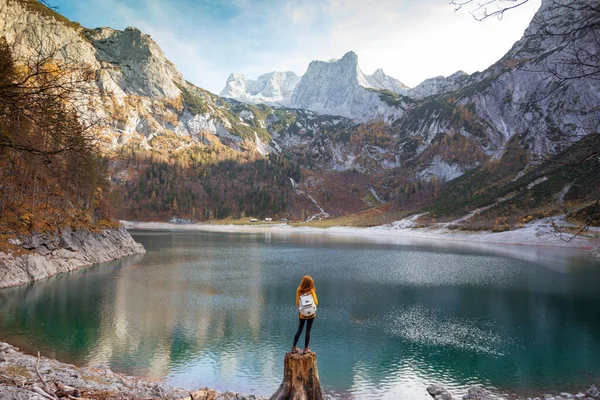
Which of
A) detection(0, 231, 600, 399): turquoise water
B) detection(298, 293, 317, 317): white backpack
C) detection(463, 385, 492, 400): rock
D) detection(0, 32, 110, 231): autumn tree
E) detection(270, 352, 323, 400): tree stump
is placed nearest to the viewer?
detection(0, 32, 110, 231): autumn tree

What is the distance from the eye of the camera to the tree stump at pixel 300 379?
860 centimetres

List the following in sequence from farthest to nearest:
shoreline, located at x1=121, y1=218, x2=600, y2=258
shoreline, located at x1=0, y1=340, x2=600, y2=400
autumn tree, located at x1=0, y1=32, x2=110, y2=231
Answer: shoreline, located at x1=121, y1=218, x2=600, y2=258 → shoreline, located at x1=0, y1=340, x2=600, y2=400 → autumn tree, located at x1=0, y1=32, x2=110, y2=231

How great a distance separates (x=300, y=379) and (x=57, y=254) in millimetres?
43954

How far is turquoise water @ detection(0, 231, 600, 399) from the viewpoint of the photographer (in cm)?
1730

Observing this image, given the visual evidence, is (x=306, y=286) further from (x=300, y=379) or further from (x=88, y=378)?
(x=88, y=378)

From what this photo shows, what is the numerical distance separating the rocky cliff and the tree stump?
36.2 metres

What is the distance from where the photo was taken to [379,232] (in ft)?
432

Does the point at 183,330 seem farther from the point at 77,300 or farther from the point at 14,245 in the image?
the point at 14,245

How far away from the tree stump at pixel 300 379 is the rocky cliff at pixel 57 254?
36.2 metres

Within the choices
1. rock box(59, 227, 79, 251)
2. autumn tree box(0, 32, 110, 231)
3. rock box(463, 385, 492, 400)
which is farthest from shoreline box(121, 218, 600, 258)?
rock box(59, 227, 79, 251)

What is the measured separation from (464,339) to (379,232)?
111 metres

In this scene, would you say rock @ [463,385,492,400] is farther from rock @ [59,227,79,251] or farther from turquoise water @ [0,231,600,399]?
rock @ [59,227,79,251]

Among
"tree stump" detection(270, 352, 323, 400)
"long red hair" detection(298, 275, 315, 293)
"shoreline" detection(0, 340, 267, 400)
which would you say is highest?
"long red hair" detection(298, 275, 315, 293)

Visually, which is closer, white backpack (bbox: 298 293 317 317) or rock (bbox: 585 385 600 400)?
white backpack (bbox: 298 293 317 317)
